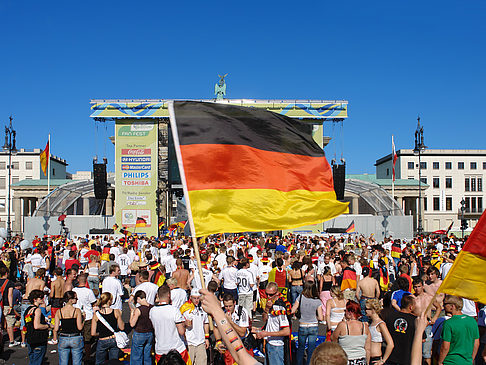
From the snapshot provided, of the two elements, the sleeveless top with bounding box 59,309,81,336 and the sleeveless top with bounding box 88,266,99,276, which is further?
the sleeveless top with bounding box 88,266,99,276

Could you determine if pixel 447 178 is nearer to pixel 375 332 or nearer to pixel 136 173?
pixel 136 173

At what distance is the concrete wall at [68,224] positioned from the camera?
35.4m

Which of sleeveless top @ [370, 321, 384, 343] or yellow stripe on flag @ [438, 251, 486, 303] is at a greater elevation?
yellow stripe on flag @ [438, 251, 486, 303]

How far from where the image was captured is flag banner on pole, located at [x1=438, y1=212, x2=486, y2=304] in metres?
4.11

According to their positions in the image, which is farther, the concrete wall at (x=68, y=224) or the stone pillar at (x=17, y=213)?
the stone pillar at (x=17, y=213)

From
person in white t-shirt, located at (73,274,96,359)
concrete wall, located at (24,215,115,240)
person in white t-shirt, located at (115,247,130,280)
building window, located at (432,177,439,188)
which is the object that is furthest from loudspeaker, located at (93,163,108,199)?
building window, located at (432,177,439,188)

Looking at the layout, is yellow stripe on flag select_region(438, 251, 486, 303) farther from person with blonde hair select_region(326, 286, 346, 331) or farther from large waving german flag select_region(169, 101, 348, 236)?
person with blonde hair select_region(326, 286, 346, 331)

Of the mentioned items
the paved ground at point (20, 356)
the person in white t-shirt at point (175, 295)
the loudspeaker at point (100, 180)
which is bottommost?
the paved ground at point (20, 356)

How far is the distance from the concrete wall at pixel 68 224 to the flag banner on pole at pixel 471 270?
34301mm

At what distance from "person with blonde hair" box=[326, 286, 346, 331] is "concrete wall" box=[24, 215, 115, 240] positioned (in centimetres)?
3150

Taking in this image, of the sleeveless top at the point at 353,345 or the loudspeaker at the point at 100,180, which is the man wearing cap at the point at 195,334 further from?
the loudspeaker at the point at 100,180

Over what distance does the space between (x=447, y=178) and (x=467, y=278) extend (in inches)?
3267

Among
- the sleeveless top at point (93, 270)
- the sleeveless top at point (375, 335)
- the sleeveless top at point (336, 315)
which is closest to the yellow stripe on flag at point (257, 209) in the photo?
the sleeveless top at point (375, 335)

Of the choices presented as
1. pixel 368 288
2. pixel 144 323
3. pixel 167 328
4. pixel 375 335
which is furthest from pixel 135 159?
pixel 375 335
